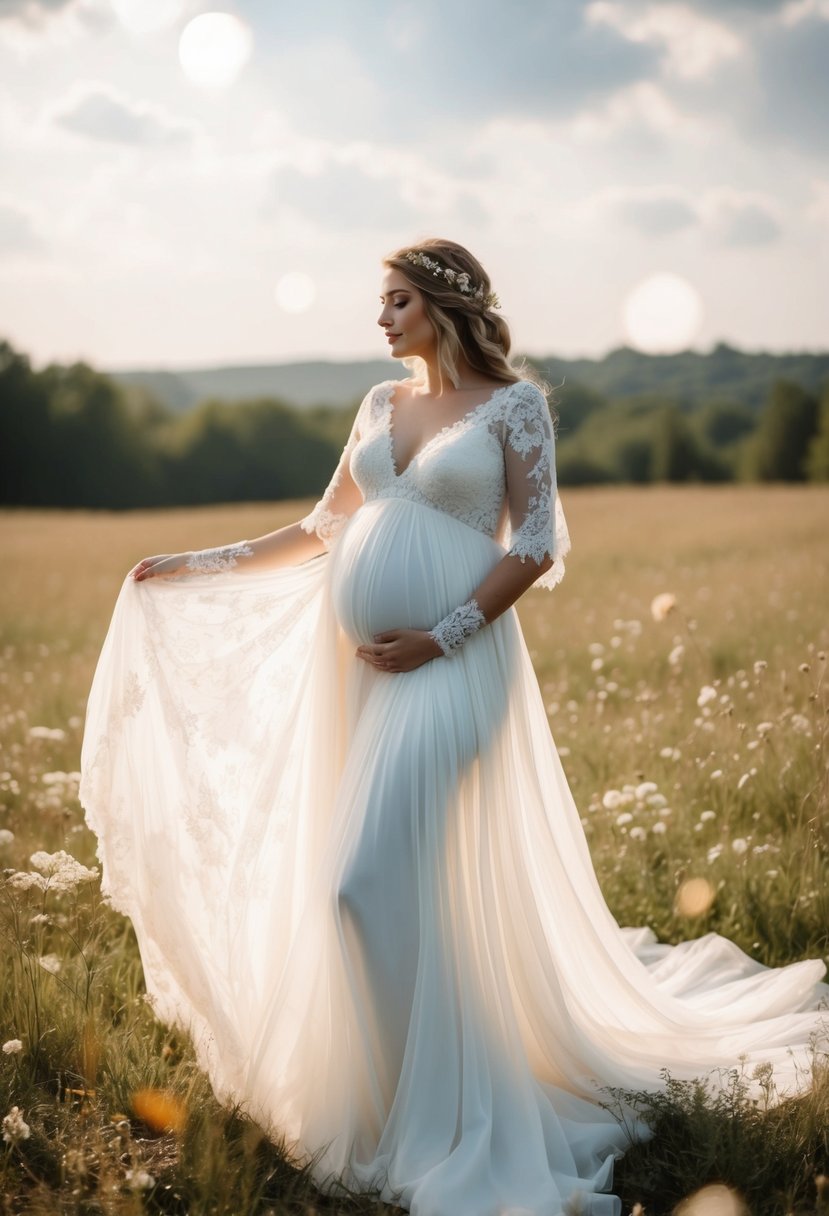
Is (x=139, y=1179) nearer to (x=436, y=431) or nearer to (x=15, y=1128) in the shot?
(x=15, y=1128)

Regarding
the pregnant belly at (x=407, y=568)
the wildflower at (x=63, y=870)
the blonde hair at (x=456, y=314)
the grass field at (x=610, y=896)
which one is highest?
the blonde hair at (x=456, y=314)

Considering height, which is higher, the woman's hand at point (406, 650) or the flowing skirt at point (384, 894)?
the woman's hand at point (406, 650)

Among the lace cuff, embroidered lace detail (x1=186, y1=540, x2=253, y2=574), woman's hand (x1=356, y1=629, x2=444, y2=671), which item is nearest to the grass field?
embroidered lace detail (x1=186, y1=540, x2=253, y2=574)

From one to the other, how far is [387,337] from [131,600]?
5.13 ft

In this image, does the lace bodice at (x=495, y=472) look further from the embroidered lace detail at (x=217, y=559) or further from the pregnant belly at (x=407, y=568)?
the embroidered lace detail at (x=217, y=559)

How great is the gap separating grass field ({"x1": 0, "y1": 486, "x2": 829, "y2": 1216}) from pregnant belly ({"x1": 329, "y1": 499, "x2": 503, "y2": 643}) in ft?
5.42

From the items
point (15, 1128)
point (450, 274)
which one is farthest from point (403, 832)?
point (450, 274)

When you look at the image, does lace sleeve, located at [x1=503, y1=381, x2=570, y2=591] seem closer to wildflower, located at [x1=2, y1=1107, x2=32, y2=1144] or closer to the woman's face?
the woman's face

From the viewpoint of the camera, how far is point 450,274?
13.5 ft

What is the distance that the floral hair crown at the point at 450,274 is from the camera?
4.12 metres

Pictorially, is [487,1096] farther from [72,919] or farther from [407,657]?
[72,919]

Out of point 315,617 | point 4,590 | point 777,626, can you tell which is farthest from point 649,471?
point 315,617

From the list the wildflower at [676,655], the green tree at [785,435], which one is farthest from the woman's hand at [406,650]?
the green tree at [785,435]

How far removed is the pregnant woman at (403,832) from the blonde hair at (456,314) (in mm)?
11
